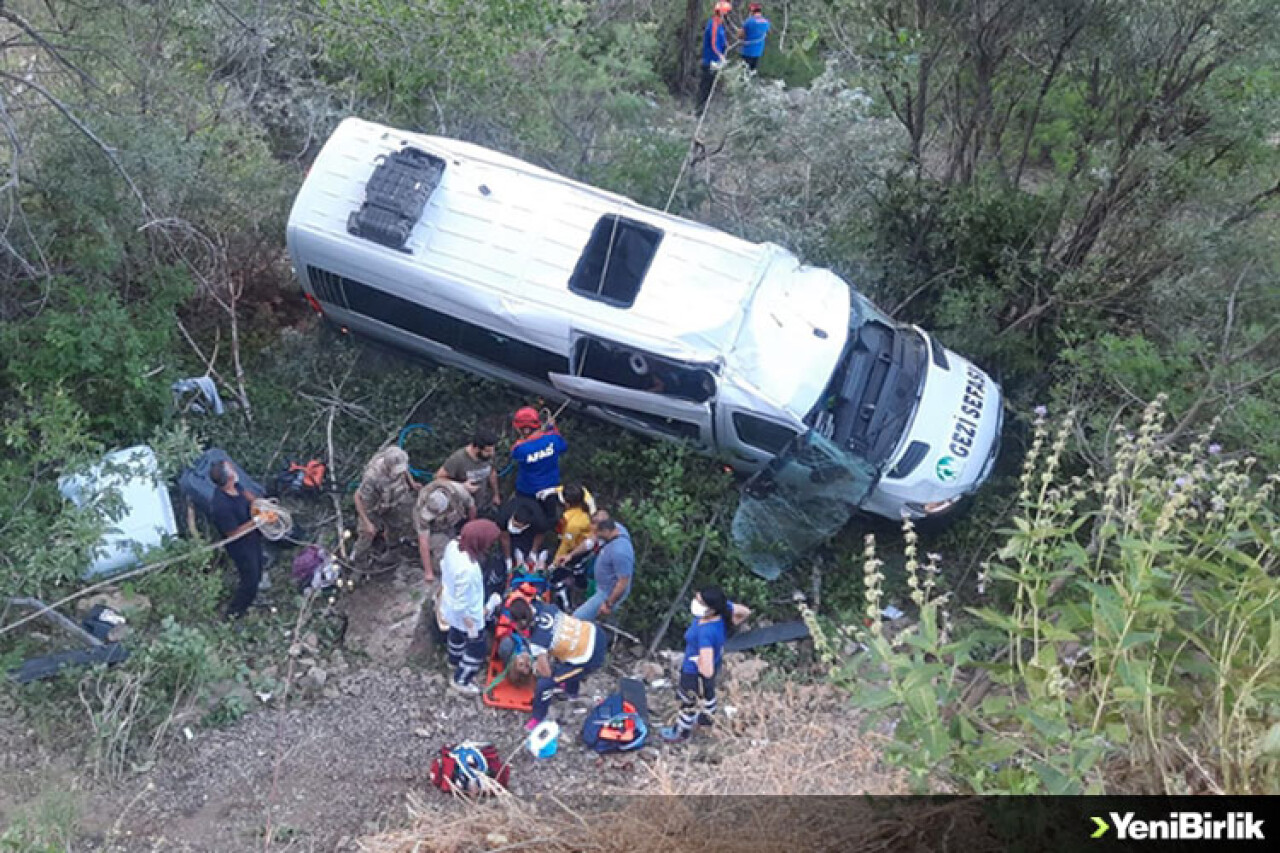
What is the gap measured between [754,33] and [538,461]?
7952 millimetres

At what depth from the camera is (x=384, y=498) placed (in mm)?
8211

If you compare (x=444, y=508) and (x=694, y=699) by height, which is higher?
(x=694, y=699)

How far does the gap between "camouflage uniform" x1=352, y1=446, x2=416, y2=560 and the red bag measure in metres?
2.24

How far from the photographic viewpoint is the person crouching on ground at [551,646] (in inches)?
274

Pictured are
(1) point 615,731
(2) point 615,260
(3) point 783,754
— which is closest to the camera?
(3) point 783,754

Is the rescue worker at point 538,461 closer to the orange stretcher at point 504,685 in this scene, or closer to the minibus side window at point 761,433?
the orange stretcher at point 504,685

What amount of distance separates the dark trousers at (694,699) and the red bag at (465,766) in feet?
3.80

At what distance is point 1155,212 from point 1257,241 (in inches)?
32.5

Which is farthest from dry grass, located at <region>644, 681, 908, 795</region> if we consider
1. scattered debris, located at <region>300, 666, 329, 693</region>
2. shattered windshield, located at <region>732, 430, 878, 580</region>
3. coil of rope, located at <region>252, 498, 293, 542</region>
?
coil of rope, located at <region>252, 498, 293, 542</region>

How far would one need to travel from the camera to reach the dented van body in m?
8.47

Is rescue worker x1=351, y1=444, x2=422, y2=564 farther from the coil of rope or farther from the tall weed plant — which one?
the tall weed plant

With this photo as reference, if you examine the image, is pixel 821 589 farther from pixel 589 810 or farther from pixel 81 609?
pixel 81 609

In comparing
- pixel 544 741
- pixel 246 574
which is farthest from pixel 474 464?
pixel 544 741

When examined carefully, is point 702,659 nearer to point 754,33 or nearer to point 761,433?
point 761,433
